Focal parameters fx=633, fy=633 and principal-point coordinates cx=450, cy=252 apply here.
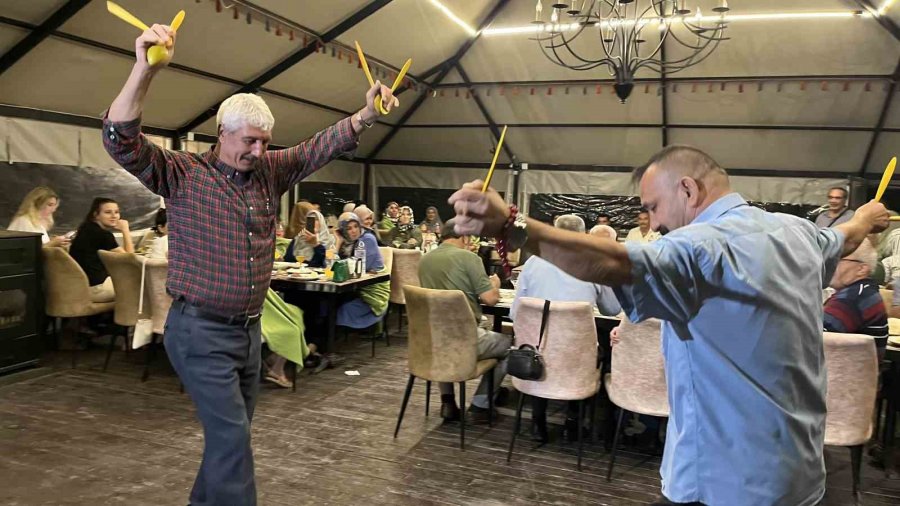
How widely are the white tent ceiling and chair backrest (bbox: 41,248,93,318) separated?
2.12 meters

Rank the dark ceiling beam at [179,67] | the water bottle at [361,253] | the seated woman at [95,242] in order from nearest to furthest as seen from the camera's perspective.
→ 1. the seated woman at [95,242]
2. the water bottle at [361,253]
3. the dark ceiling beam at [179,67]

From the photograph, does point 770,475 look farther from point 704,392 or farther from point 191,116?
point 191,116

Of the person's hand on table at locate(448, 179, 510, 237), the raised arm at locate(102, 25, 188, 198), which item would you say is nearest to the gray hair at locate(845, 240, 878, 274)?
the person's hand on table at locate(448, 179, 510, 237)

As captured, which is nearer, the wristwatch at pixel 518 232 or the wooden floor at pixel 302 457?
the wristwatch at pixel 518 232

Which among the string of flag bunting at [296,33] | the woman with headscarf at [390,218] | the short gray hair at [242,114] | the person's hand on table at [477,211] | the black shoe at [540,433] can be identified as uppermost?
the string of flag bunting at [296,33]

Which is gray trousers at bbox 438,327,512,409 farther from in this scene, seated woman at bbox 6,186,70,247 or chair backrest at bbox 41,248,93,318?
seated woman at bbox 6,186,70,247

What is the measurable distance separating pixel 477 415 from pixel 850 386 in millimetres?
2101

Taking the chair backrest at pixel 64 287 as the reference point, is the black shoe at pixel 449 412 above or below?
below

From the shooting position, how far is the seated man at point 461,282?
3.79 m

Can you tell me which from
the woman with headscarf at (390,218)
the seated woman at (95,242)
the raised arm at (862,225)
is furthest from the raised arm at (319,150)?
the woman with headscarf at (390,218)

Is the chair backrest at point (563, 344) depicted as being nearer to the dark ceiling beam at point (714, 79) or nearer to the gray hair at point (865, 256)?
the gray hair at point (865, 256)

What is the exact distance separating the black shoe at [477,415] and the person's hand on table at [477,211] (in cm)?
318

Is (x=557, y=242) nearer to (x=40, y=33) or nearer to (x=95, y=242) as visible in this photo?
(x=95, y=242)

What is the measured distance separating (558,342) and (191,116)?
629cm
